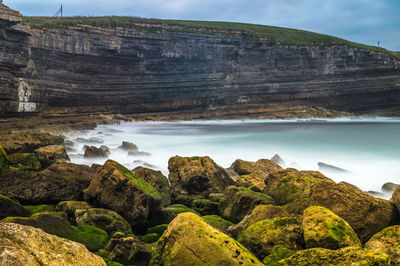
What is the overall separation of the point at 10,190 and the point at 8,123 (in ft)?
59.6

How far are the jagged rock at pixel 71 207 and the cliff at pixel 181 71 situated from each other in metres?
21.8

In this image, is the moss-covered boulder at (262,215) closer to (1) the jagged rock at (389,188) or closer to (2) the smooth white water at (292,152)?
(2) the smooth white water at (292,152)

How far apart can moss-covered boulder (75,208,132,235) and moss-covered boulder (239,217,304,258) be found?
7.01 ft

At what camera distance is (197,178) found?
879cm

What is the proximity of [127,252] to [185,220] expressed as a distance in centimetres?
109

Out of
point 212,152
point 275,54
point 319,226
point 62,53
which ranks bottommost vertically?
point 212,152

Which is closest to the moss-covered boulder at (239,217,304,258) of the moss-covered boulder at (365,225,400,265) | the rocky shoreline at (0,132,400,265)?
the rocky shoreline at (0,132,400,265)

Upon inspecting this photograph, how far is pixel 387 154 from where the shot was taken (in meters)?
18.0

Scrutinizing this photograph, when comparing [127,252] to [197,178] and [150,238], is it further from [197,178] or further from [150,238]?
[197,178]

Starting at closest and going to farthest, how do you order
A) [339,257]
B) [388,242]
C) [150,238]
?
1. [339,257]
2. [388,242]
3. [150,238]

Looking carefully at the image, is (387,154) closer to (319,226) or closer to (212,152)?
(212,152)

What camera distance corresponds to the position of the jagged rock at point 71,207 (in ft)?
20.2

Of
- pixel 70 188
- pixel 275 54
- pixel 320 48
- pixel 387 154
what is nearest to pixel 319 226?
pixel 70 188

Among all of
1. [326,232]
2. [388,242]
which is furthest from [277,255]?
[388,242]
